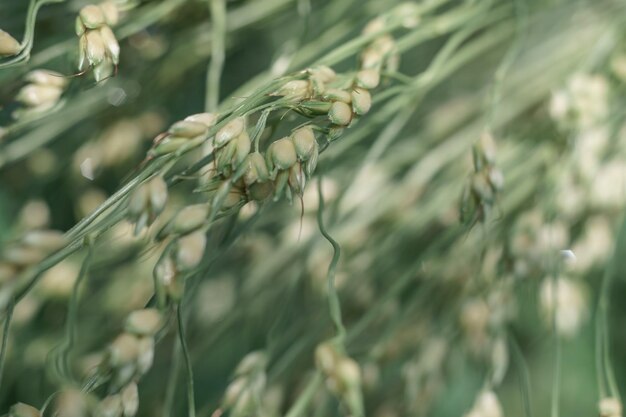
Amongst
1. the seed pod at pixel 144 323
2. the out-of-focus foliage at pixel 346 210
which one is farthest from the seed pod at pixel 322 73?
the seed pod at pixel 144 323

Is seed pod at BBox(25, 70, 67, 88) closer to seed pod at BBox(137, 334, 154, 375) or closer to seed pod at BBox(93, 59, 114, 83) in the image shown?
seed pod at BBox(93, 59, 114, 83)

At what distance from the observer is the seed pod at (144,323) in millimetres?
355

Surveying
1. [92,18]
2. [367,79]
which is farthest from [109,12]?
[367,79]

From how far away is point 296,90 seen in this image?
36 centimetres

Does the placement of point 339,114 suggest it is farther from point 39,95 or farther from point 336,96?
point 39,95

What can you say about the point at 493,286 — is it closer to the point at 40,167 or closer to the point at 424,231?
the point at 424,231

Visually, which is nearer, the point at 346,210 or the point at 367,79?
the point at 367,79

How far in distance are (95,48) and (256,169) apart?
104 millimetres

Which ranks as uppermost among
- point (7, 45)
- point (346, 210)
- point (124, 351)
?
point (7, 45)

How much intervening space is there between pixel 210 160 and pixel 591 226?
0.31 meters

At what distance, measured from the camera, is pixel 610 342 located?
0.68 m

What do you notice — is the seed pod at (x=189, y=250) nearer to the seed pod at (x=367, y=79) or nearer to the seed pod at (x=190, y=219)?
the seed pod at (x=190, y=219)

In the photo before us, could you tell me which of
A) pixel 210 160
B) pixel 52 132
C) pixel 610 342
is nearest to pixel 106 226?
pixel 210 160

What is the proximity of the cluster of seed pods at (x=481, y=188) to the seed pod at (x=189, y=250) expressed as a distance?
15 centimetres
